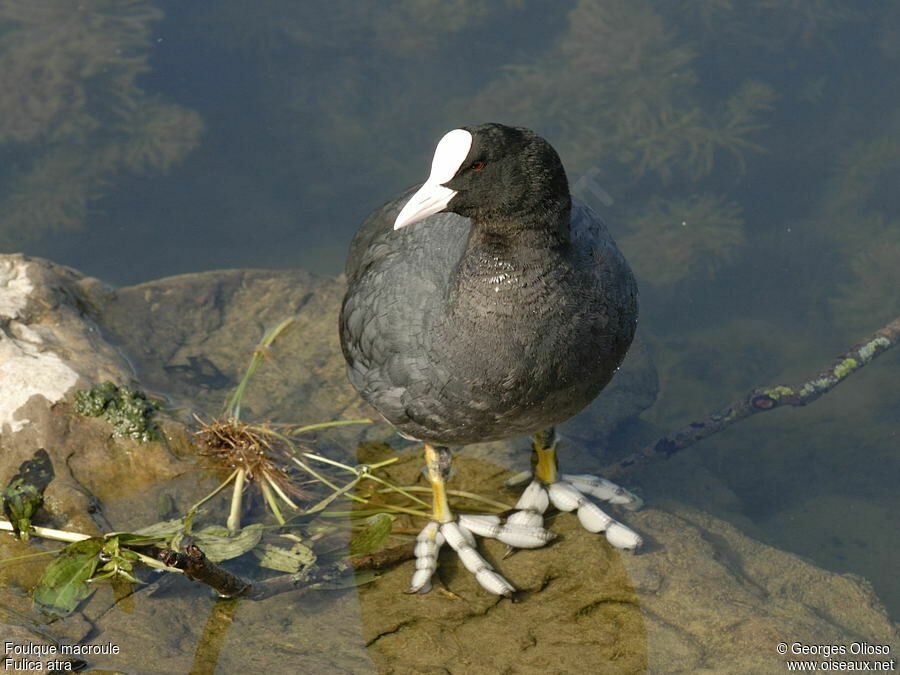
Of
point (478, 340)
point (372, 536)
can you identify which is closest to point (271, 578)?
point (372, 536)

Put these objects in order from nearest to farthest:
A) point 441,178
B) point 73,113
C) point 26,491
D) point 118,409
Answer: point 441,178 < point 26,491 < point 118,409 < point 73,113

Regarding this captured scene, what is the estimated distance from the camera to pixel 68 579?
11.2 feet

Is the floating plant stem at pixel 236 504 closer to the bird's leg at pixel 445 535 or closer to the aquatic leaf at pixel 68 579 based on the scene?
the aquatic leaf at pixel 68 579

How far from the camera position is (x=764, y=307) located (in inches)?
252

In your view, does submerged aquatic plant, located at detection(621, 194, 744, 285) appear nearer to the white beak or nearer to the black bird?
the black bird

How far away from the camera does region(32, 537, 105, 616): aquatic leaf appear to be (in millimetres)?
3363

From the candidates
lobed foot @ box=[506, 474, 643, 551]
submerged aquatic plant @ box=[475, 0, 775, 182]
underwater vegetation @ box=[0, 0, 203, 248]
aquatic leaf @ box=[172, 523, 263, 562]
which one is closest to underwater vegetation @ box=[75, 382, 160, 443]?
aquatic leaf @ box=[172, 523, 263, 562]

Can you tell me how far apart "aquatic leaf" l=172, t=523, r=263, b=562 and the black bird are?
673mm

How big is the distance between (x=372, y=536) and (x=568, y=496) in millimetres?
927

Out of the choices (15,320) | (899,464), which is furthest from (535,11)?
(15,320)

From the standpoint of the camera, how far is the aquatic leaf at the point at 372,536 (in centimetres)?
380

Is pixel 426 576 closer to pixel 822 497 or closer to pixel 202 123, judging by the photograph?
pixel 822 497

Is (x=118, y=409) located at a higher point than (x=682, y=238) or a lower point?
higher

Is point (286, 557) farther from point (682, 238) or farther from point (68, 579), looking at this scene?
point (682, 238)
